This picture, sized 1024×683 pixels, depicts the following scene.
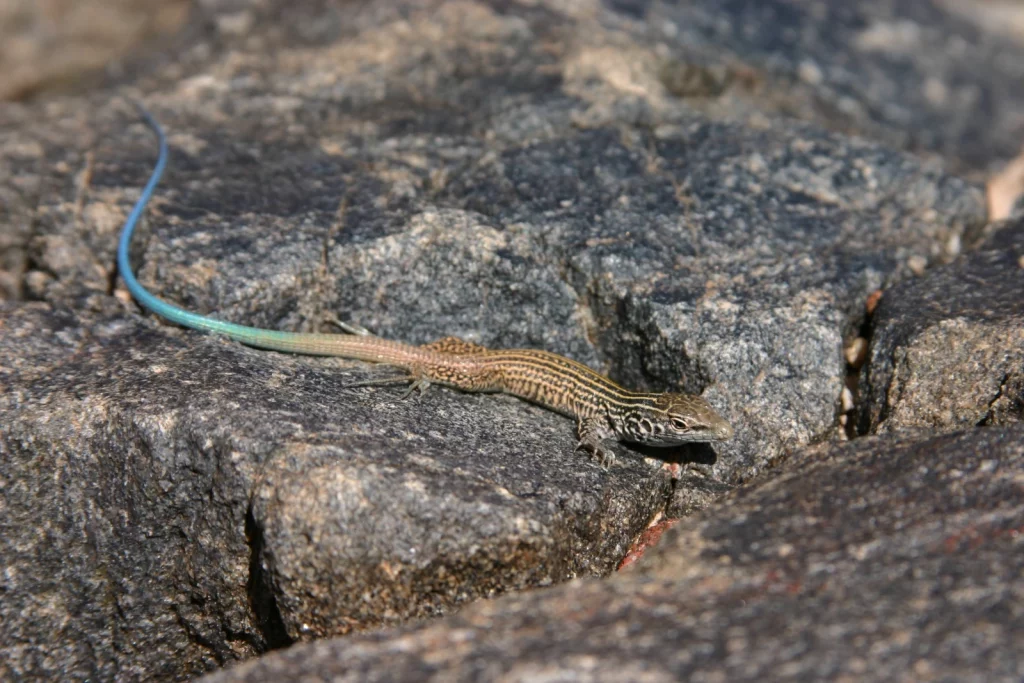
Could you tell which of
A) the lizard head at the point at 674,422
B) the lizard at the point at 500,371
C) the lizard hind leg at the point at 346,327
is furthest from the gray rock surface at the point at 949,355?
the lizard hind leg at the point at 346,327

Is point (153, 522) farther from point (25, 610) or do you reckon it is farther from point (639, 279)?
point (639, 279)

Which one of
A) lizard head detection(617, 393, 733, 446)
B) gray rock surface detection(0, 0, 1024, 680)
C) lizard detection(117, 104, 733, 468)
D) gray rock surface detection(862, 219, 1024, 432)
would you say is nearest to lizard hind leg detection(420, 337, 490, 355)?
lizard detection(117, 104, 733, 468)

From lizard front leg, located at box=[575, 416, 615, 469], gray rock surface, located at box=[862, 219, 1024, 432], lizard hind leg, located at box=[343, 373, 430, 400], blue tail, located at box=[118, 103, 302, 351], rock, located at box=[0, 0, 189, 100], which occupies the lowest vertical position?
rock, located at box=[0, 0, 189, 100]

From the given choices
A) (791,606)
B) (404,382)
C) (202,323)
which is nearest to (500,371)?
(404,382)

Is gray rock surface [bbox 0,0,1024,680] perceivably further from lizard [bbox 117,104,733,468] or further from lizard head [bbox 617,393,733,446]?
lizard head [bbox 617,393,733,446]

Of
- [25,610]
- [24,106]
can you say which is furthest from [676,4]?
[25,610]

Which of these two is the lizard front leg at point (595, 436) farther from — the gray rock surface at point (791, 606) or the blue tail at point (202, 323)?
the blue tail at point (202, 323)
